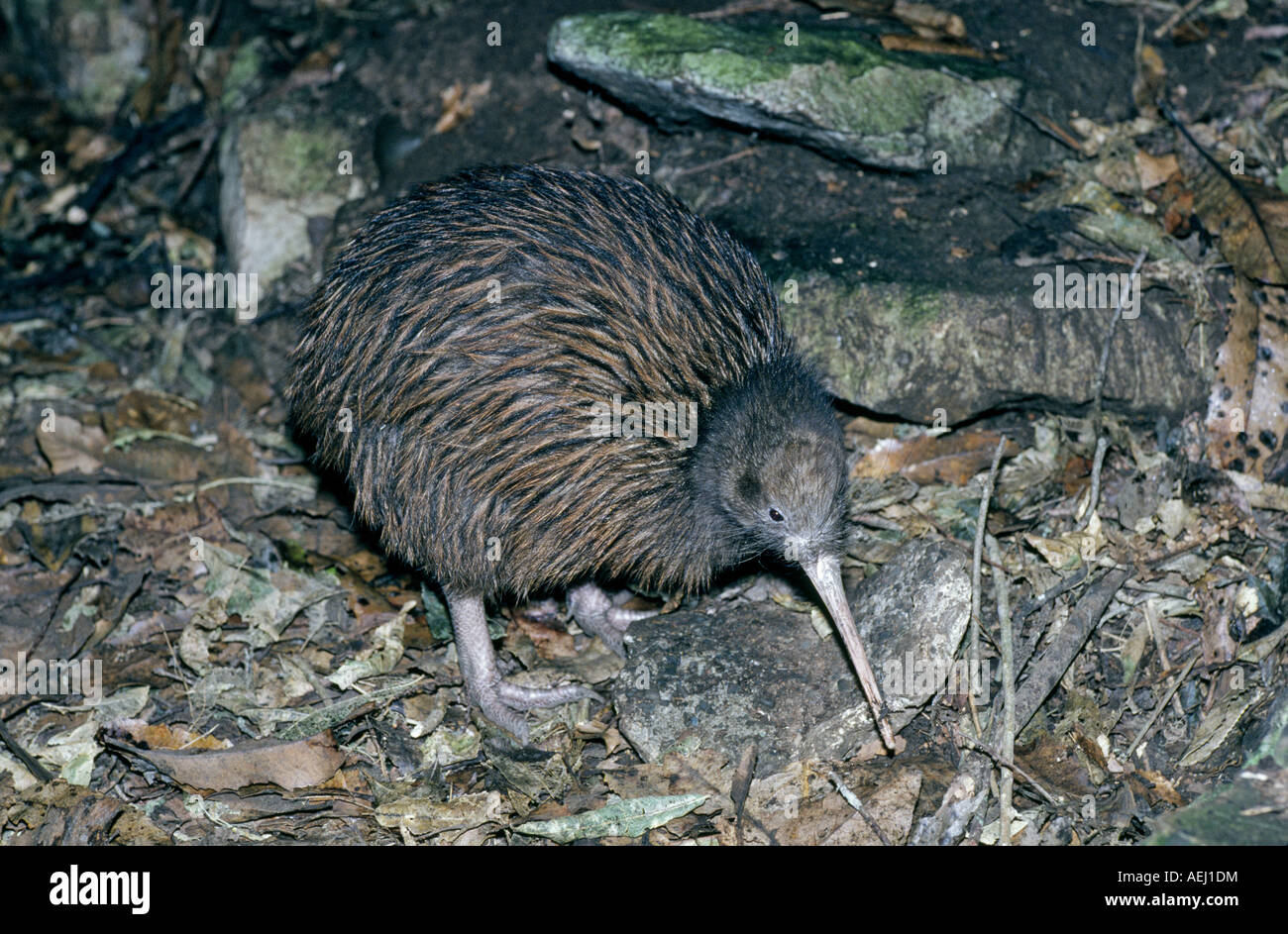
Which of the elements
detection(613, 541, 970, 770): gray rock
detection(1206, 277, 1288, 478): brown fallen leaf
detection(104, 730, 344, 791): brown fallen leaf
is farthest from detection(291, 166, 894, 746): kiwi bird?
detection(1206, 277, 1288, 478): brown fallen leaf

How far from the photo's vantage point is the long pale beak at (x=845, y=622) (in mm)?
4109

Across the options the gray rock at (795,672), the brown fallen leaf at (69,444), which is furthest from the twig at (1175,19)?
the brown fallen leaf at (69,444)

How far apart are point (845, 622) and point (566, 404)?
1228 mm

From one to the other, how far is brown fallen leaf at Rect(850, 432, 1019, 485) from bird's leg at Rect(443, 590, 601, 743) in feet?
5.14

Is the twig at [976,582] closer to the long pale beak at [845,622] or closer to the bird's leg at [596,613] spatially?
the long pale beak at [845,622]

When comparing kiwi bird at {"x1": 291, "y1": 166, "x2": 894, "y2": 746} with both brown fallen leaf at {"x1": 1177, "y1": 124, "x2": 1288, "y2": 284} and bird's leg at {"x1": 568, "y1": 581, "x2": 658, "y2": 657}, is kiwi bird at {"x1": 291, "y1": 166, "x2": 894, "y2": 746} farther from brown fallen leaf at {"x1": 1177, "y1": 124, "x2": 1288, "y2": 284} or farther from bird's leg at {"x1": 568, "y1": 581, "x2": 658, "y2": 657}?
brown fallen leaf at {"x1": 1177, "y1": 124, "x2": 1288, "y2": 284}

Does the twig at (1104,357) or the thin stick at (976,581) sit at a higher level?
the twig at (1104,357)

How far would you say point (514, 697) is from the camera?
4773 millimetres

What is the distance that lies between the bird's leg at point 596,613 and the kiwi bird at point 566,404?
0.39 meters

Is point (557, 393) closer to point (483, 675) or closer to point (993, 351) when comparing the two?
point (483, 675)

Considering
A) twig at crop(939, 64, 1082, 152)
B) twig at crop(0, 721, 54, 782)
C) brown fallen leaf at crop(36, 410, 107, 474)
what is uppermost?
twig at crop(939, 64, 1082, 152)

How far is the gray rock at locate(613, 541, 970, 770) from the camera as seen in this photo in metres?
4.26

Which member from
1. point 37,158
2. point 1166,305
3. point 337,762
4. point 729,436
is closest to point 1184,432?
point 1166,305

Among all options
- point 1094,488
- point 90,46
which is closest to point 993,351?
point 1094,488
